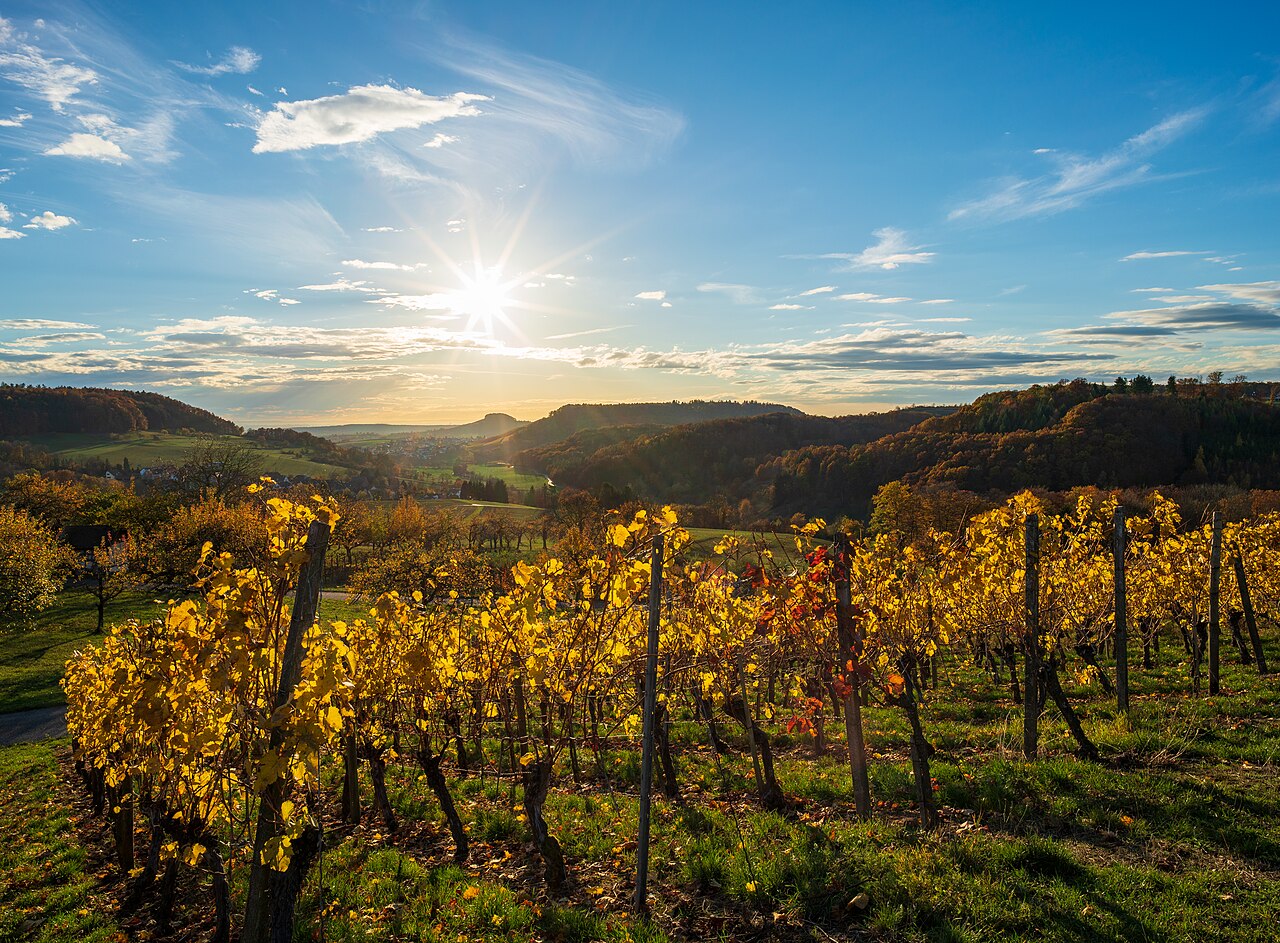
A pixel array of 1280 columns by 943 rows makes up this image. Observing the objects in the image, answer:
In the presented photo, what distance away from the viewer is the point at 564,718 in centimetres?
963

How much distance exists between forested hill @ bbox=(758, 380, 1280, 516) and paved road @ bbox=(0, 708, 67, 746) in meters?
88.1

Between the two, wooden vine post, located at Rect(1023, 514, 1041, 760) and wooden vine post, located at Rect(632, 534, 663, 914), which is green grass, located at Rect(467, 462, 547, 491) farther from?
wooden vine post, located at Rect(632, 534, 663, 914)

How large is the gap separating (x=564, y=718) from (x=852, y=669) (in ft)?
15.5

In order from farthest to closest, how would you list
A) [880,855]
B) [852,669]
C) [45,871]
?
[45,871]
[852,669]
[880,855]

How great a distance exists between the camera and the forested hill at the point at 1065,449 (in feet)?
285

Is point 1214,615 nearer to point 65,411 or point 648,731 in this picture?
point 648,731

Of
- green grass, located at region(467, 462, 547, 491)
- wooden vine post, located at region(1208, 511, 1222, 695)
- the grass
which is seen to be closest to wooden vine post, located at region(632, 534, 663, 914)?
the grass

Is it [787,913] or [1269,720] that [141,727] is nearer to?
[787,913]

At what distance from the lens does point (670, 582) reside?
8945 mm

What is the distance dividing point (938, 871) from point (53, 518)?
73641mm

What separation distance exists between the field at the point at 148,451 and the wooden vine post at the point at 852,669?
140 metres

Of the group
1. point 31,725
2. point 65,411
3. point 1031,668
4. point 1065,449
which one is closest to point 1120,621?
point 1031,668

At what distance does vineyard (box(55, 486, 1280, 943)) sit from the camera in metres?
4.82

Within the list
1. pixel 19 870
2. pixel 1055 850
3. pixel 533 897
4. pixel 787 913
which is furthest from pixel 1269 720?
pixel 19 870
